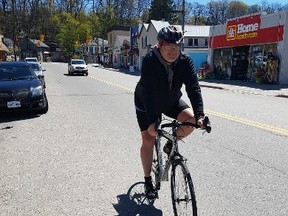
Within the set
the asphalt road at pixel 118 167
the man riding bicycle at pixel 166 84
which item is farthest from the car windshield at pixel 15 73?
the man riding bicycle at pixel 166 84

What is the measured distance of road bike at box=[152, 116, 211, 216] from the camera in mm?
3383

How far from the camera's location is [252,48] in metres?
28.0

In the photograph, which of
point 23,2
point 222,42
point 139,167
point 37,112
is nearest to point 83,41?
point 23,2

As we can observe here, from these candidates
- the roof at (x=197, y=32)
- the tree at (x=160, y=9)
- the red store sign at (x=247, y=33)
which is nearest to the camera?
the red store sign at (x=247, y=33)

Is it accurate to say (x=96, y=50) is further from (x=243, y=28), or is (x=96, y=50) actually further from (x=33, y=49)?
(x=243, y=28)

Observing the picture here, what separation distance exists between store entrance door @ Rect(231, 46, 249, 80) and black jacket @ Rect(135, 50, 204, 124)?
2647cm

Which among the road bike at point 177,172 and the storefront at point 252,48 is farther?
the storefront at point 252,48

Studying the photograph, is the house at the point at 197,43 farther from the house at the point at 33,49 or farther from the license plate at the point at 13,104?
the house at the point at 33,49

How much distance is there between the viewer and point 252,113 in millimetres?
11242

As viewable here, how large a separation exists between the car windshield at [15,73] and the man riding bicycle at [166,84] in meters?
8.13

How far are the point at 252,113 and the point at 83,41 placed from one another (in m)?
88.3

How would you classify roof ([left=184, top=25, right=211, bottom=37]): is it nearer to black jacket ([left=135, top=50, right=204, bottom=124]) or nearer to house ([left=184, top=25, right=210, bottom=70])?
house ([left=184, top=25, right=210, bottom=70])

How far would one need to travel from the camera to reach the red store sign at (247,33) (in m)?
25.1

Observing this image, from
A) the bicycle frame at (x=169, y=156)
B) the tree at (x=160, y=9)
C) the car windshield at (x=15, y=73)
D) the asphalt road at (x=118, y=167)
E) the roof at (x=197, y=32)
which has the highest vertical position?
the tree at (x=160, y=9)
